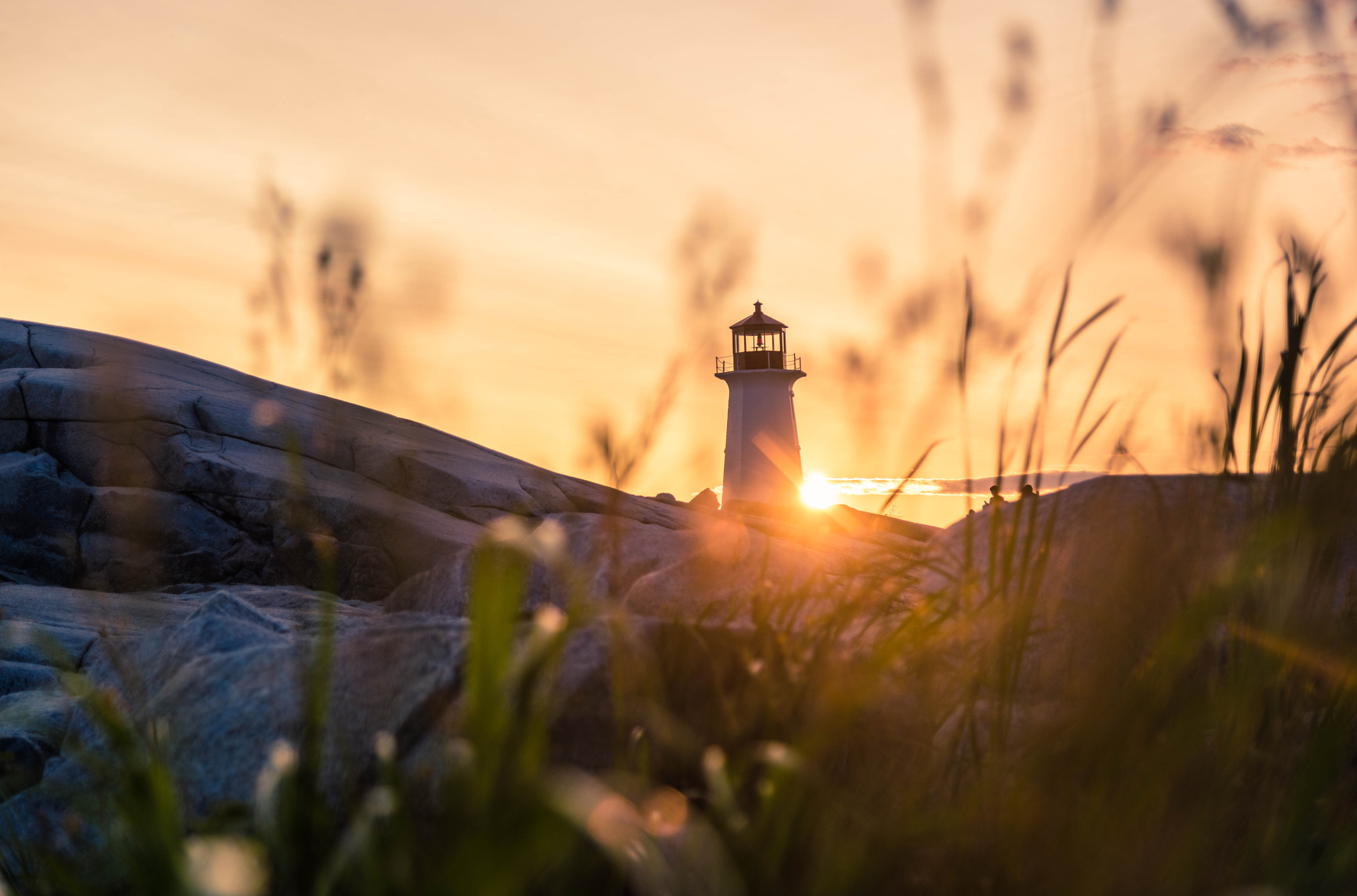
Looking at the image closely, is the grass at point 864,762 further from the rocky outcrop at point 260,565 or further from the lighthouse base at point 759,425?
the lighthouse base at point 759,425

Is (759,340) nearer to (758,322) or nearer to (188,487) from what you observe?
(758,322)

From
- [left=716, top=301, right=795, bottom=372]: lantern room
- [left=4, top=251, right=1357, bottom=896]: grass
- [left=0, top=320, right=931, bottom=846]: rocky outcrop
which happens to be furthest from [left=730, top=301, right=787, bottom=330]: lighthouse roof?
Result: [left=4, top=251, right=1357, bottom=896]: grass

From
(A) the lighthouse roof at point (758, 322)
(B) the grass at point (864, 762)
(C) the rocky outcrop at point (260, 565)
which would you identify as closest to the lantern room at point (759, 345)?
(A) the lighthouse roof at point (758, 322)

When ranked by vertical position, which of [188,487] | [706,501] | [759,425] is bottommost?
[188,487]

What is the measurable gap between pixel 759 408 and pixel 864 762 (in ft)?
81.8

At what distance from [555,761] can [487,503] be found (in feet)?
41.3

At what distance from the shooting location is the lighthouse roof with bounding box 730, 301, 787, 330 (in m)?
26.5

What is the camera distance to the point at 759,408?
26.8m

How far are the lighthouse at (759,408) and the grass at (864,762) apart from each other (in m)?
24.1

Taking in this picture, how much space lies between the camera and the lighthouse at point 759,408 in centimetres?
2633

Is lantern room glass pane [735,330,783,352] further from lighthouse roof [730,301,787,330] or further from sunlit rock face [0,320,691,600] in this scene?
sunlit rock face [0,320,691,600]

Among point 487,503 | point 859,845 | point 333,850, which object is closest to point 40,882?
point 333,850

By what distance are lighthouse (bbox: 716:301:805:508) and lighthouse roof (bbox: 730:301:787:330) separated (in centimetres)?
2

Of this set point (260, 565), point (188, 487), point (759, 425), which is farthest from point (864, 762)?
point (759, 425)
